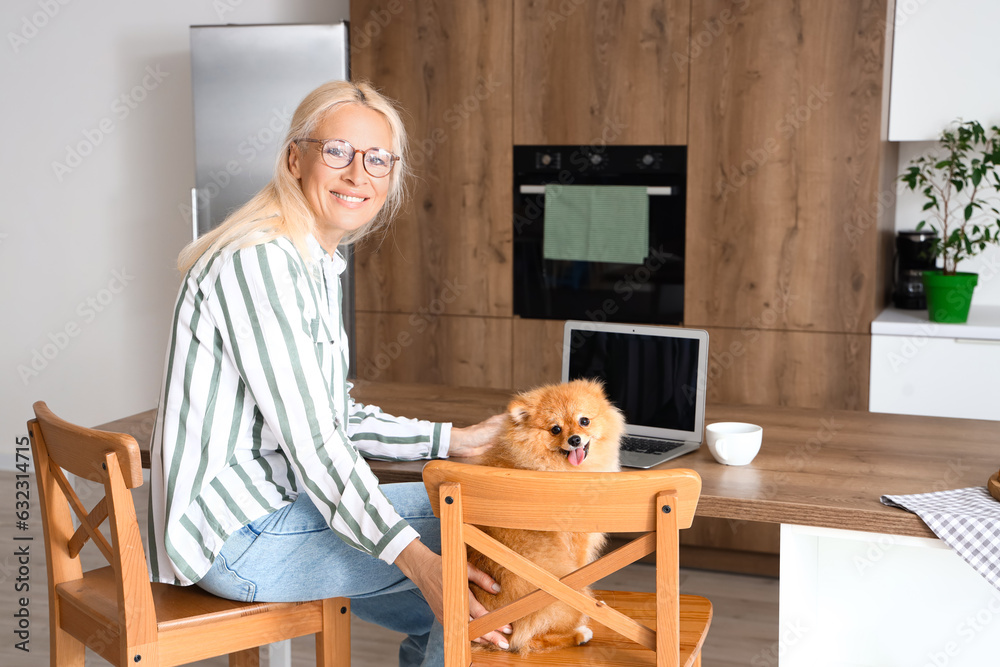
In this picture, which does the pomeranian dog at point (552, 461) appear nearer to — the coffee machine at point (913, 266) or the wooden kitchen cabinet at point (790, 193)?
the wooden kitchen cabinet at point (790, 193)

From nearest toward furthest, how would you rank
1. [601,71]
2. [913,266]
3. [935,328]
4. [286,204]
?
[286,204] → [935,328] → [601,71] → [913,266]

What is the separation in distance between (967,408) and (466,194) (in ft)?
6.20

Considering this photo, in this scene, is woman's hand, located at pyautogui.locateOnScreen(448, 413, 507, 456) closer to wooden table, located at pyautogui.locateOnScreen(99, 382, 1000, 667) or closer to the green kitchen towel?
wooden table, located at pyautogui.locateOnScreen(99, 382, 1000, 667)

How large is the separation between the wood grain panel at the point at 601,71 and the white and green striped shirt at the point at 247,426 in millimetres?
2004

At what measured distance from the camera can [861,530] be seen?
1.40 m

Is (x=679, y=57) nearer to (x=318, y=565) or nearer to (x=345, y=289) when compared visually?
(x=345, y=289)

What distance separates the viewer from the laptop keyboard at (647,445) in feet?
5.91

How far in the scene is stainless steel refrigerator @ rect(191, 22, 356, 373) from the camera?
3.52m

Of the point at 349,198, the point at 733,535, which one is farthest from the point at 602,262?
the point at 349,198

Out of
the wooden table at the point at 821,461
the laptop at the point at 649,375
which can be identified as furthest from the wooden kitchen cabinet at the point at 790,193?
the laptop at the point at 649,375

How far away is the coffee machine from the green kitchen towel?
37.6 inches

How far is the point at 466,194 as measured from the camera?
350cm

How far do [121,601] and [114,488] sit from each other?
0.59 feet

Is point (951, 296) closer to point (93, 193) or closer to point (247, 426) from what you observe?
point (247, 426)
